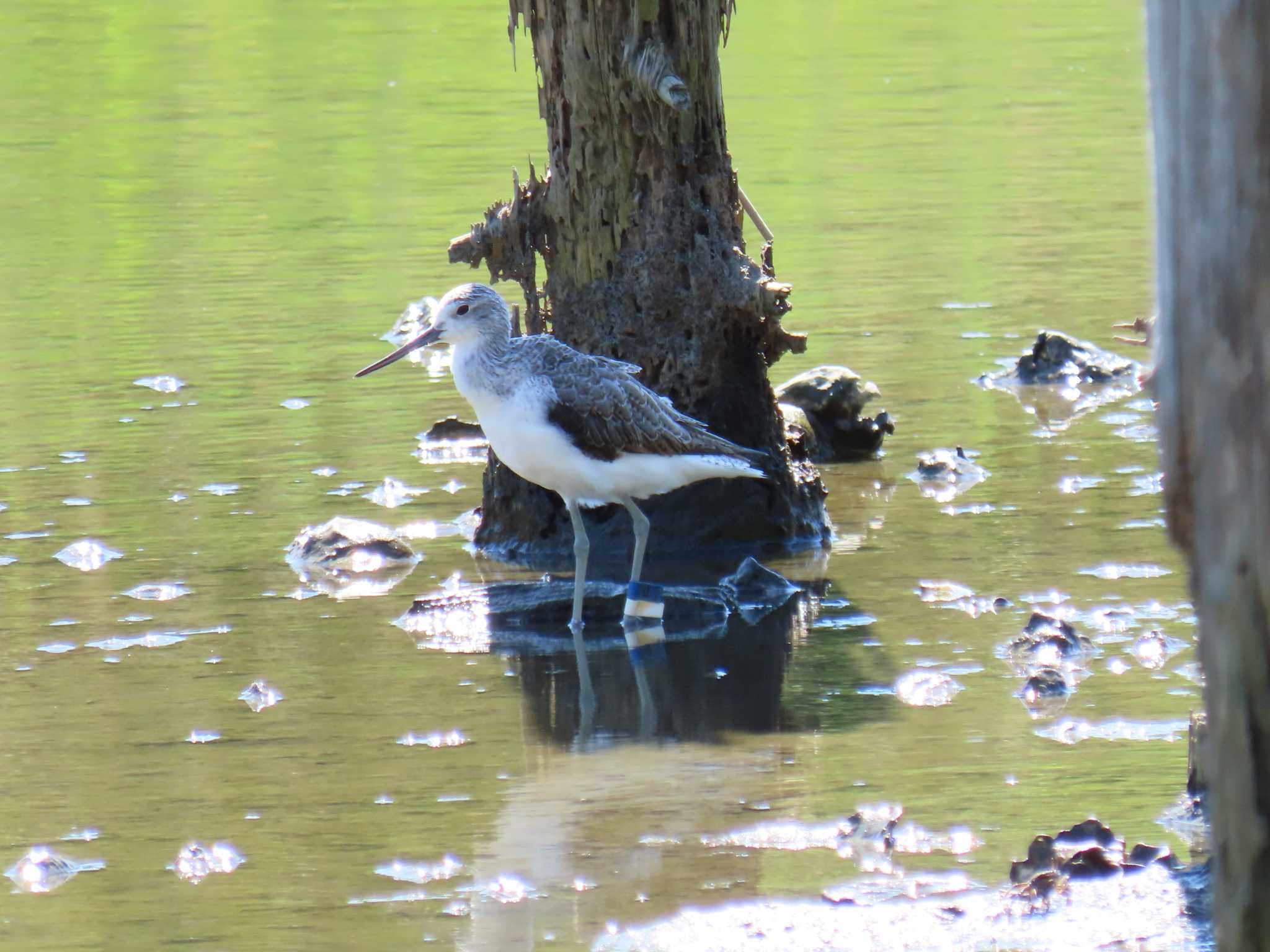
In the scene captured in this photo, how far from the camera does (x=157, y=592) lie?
8.51 m

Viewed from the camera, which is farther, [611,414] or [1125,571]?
[1125,571]

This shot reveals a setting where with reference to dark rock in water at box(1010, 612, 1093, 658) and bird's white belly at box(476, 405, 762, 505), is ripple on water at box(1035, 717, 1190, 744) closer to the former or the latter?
dark rock in water at box(1010, 612, 1093, 658)

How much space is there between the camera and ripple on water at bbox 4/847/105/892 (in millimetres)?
5586

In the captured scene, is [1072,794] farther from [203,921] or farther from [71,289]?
[71,289]

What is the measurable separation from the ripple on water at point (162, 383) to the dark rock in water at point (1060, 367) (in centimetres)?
503

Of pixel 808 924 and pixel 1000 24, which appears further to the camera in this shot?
pixel 1000 24

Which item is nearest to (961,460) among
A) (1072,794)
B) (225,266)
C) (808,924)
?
(1072,794)

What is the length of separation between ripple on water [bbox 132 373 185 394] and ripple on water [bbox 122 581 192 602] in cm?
382

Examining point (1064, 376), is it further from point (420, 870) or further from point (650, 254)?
point (420, 870)

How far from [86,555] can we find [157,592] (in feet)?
2.17

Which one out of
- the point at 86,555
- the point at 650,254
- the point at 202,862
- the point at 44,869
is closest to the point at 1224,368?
the point at 202,862

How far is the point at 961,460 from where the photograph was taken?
1041 centimetres

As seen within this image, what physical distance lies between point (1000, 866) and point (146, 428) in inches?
281

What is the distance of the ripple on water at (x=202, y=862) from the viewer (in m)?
5.64
